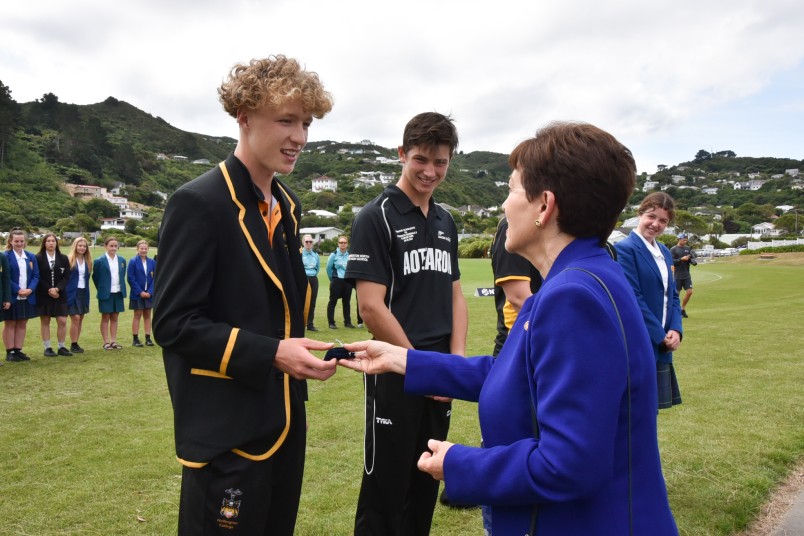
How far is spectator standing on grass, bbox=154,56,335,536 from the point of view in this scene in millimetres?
2018

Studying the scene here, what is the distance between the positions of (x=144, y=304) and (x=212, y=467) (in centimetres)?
1200

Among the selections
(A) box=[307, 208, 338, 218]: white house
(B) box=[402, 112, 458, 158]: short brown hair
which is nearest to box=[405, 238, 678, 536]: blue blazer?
(B) box=[402, 112, 458, 158]: short brown hair

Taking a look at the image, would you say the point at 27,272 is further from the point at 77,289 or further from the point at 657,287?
the point at 657,287

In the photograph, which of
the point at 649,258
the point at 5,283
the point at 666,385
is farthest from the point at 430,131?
the point at 5,283

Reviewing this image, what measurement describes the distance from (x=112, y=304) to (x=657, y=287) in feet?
36.9

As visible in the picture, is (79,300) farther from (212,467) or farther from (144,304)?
(212,467)

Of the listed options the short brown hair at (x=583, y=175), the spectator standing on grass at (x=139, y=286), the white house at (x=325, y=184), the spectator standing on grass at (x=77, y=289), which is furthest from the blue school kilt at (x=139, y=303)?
the white house at (x=325, y=184)

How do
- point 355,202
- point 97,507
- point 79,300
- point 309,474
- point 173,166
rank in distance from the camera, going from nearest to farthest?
point 97,507 → point 309,474 → point 79,300 → point 355,202 → point 173,166

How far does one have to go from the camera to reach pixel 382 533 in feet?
10.3

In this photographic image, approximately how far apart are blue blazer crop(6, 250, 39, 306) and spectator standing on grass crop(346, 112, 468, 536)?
10.4 metres

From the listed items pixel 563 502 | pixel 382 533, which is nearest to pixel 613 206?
pixel 563 502

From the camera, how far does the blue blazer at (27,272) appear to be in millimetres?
10836

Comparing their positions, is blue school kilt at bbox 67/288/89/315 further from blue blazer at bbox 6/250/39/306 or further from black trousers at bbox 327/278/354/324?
black trousers at bbox 327/278/354/324

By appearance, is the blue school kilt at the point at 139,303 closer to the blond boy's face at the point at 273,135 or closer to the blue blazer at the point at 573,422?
the blond boy's face at the point at 273,135
